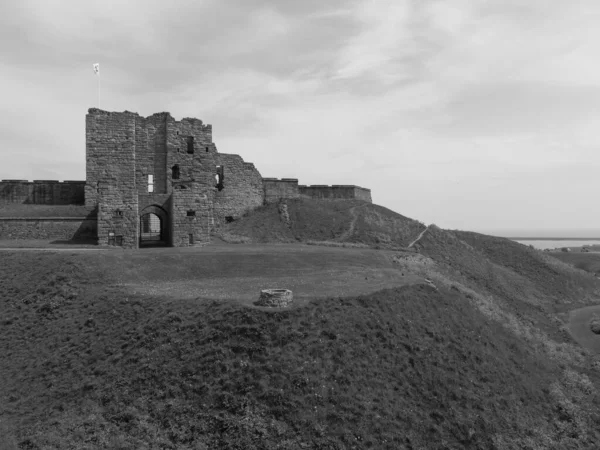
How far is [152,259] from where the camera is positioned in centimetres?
2941

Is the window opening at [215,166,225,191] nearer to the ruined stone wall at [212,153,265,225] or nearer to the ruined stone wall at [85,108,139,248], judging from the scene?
the ruined stone wall at [212,153,265,225]

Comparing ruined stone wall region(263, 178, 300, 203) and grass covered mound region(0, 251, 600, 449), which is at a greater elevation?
ruined stone wall region(263, 178, 300, 203)

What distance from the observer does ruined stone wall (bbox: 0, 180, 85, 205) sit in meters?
45.8

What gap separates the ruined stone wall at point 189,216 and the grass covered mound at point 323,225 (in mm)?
6361

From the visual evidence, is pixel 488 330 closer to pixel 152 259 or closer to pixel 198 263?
pixel 198 263

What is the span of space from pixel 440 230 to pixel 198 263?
35872 millimetres

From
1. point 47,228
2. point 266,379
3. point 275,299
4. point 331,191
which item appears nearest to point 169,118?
point 47,228

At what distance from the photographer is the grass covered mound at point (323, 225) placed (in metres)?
47.4

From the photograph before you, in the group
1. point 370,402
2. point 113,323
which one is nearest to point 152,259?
point 113,323

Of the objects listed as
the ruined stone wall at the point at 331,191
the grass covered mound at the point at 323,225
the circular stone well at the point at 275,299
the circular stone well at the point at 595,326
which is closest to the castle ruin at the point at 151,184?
the grass covered mound at the point at 323,225

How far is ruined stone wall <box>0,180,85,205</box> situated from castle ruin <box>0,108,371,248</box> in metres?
0.09

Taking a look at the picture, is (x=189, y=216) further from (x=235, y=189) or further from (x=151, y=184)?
(x=235, y=189)

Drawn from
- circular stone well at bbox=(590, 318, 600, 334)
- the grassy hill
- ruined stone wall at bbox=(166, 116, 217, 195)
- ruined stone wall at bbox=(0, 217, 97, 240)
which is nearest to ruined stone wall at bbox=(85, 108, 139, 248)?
ruined stone wall at bbox=(0, 217, 97, 240)

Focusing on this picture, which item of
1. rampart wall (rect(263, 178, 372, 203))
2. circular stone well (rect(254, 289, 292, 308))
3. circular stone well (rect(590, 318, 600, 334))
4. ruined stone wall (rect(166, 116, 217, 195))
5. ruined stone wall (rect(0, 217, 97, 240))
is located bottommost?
circular stone well (rect(590, 318, 600, 334))
